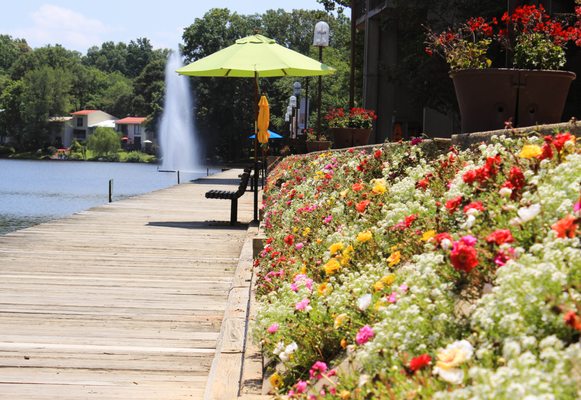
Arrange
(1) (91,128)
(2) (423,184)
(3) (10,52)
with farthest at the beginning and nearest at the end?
(3) (10,52) → (1) (91,128) → (2) (423,184)

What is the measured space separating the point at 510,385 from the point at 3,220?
98.1 ft

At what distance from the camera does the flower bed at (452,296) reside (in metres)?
2.42

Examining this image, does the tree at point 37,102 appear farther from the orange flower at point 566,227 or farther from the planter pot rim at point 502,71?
the orange flower at point 566,227

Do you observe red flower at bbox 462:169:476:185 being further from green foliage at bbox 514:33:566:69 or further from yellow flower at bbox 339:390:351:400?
green foliage at bbox 514:33:566:69

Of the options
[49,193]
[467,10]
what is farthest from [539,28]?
[49,193]

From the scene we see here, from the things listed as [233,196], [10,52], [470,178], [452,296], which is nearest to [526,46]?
[470,178]

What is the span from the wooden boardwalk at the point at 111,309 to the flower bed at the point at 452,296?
3.10 feet

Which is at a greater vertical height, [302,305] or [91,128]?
[302,305]

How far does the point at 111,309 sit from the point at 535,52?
12.8ft

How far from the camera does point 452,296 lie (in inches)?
121

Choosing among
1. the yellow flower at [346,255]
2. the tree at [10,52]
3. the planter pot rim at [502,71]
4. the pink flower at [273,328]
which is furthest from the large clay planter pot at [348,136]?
the tree at [10,52]

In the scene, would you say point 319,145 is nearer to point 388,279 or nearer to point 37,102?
point 388,279

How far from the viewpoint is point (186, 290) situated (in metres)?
8.66

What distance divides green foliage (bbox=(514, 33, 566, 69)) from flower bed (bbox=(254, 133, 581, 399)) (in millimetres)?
2117
